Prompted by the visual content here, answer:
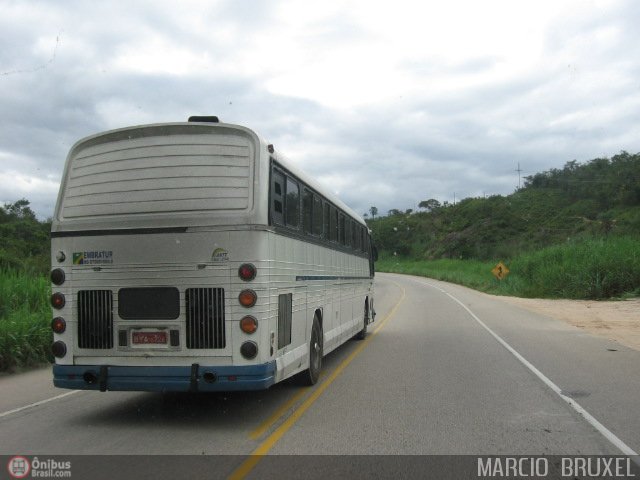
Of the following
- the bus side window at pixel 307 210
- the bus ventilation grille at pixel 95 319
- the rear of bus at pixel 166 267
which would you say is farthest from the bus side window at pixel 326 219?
the bus ventilation grille at pixel 95 319

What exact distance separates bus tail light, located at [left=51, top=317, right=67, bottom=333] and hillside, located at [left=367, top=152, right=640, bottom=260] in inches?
1922

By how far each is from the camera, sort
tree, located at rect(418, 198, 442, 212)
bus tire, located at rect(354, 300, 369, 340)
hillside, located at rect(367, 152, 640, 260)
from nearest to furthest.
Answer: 1. bus tire, located at rect(354, 300, 369, 340)
2. hillside, located at rect(367, 152, 640, 260)
3. tree, located at rect(418, 198, 442, 212)

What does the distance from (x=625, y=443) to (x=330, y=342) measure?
5.49m

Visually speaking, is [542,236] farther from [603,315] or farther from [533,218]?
[603,315]

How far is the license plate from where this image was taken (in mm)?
6762

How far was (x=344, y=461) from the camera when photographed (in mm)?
5488

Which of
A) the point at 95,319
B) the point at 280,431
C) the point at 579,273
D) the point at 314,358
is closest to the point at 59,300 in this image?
the point at 95,319

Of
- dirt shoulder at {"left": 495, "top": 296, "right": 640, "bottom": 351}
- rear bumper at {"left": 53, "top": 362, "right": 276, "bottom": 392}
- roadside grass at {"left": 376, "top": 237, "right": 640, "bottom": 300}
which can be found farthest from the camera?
roadside grass at {"left": 376, "top": 237, "right": 640, "bottom": 300}

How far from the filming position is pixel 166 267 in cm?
679

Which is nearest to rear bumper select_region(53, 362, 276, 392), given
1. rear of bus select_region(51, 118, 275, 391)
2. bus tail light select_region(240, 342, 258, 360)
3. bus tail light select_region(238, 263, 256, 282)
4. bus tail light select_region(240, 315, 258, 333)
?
rear of bus select_region(51, 118, 275, 391)

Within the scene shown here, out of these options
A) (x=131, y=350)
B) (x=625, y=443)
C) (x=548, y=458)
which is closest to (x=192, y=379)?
(x=131, y=350)

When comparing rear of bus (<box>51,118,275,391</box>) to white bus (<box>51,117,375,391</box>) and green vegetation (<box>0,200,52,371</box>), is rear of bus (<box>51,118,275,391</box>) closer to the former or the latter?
white bus (<box>51,117,375,391</box>)

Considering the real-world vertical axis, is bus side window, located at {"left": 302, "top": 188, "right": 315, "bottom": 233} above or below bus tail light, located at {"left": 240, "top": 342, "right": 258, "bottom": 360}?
above

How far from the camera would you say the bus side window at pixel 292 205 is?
7.95m
